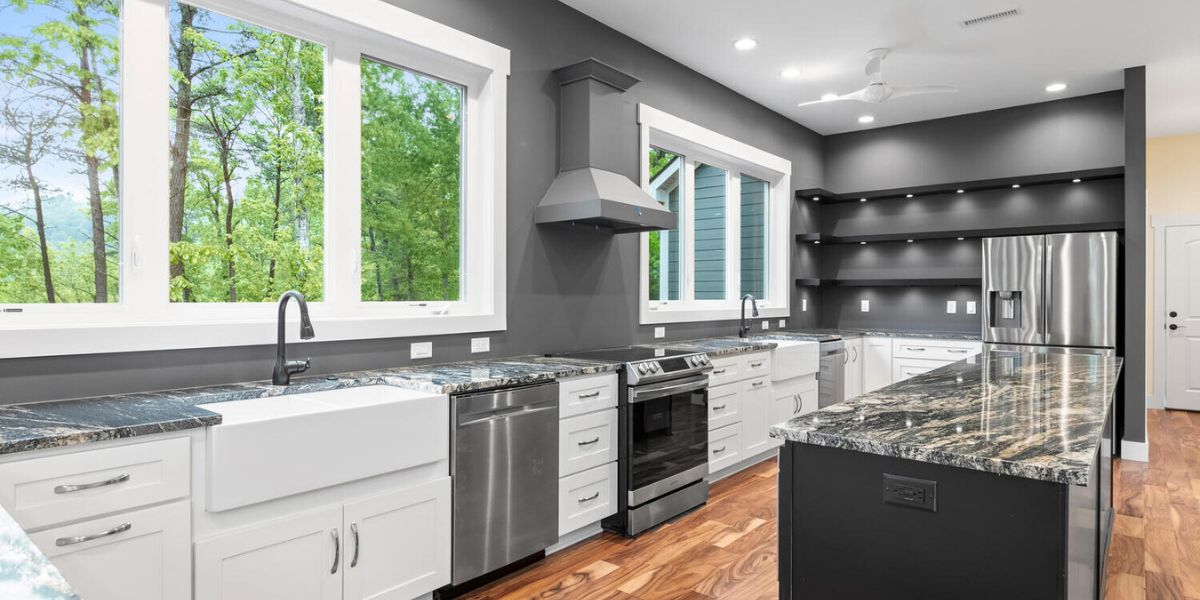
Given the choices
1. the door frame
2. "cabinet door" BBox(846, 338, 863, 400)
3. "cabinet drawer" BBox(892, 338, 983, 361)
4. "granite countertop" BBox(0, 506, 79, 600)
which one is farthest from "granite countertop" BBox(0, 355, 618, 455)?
the door frame

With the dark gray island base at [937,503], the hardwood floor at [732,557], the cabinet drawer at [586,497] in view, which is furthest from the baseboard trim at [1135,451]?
the cabinet drawer at [586,497]

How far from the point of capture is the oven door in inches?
133

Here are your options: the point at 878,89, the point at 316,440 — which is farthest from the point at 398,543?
the point at 878,89

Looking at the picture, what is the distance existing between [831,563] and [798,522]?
120 mm

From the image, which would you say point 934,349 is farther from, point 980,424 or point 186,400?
point 186,400

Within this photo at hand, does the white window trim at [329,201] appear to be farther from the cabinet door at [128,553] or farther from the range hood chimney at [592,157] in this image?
the cabinet door at [128,553]

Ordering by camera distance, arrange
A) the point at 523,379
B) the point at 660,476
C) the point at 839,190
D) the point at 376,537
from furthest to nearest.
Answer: the point at 839,190, the point at 660,476, the point at 523,379, the point at 376,537

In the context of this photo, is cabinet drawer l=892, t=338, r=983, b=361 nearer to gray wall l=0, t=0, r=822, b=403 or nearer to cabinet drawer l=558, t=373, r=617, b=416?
gray wall l=0, t=0, r=822, b=403

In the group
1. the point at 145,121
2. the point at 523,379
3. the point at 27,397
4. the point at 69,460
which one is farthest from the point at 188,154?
the point at 523,379

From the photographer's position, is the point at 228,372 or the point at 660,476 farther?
the point at 660,476

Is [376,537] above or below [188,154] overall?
below

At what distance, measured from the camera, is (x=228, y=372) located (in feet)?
8.40

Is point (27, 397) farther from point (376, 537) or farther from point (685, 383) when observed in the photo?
point (685, 383)

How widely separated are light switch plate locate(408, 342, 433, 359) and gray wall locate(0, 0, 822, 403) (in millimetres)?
27
